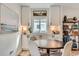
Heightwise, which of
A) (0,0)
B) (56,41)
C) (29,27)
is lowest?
(56,41)

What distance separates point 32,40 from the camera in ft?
6.77

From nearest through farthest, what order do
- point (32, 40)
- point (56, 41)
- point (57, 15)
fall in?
point (56, 41) → point (57, 15) → point (32, 40)

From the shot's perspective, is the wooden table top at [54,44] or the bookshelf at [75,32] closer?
the wooden table top at [54,44]

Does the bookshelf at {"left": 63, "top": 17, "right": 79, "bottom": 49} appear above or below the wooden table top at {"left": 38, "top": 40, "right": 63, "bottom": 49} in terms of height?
above

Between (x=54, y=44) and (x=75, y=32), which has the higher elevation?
(x=75, y=32)

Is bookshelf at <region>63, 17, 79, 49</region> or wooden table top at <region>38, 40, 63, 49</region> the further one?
bookshelf at <region>63, 17, 79, 49</region>

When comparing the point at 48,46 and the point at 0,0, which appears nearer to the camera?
the point at 0,0

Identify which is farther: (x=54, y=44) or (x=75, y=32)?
(x=75, y=32)

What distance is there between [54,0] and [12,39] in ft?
2.43

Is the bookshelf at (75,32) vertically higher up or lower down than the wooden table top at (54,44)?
higher up

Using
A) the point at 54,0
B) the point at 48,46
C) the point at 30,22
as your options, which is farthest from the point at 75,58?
the point at 48,46

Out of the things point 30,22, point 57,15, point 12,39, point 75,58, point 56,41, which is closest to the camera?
point 75,58

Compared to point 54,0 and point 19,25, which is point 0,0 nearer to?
point 54,0

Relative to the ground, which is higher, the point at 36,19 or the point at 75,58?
the point at 36,19
